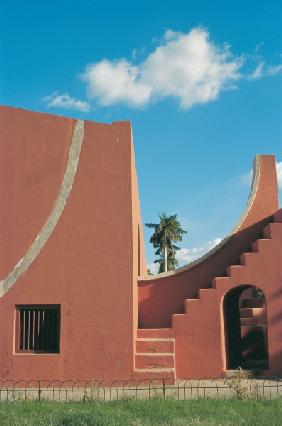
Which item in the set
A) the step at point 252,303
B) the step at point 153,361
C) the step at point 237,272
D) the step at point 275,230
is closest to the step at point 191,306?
the step at point 237,272

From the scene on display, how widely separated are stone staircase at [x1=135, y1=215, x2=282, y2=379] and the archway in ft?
2.75

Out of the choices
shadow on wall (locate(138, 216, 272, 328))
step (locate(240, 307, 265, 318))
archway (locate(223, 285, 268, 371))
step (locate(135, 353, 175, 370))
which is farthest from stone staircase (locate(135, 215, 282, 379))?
step (locate(240, 307, 265, 318))

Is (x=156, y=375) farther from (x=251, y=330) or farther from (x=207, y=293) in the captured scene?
(x=251, y=330)

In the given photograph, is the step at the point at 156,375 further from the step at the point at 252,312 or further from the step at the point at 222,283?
the step at the point at 252,312

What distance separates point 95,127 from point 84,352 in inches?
206

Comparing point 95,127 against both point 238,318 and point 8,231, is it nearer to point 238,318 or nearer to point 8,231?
point 8,231

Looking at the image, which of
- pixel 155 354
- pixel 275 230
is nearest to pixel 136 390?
pixel 155 354

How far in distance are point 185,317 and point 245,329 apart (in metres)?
3.49

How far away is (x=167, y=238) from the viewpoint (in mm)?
40219

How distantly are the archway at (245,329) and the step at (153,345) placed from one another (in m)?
1.69

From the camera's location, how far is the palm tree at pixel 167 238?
40094 millimetres

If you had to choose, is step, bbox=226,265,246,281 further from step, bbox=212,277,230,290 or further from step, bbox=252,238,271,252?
step, bbox=252,238,271,252

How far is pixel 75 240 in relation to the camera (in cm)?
1159

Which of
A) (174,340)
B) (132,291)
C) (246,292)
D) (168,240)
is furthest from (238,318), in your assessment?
Result: (168,240)
